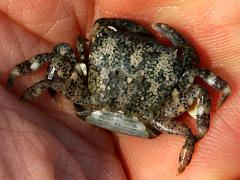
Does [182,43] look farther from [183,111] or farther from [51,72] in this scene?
[51,72]

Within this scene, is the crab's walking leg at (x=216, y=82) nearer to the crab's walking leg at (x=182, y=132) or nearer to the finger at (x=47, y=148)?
the crab's walking leg at (x=182, y=132)

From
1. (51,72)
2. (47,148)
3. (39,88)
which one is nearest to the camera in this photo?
(47,148)

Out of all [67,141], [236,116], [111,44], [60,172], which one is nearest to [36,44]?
[111,44]

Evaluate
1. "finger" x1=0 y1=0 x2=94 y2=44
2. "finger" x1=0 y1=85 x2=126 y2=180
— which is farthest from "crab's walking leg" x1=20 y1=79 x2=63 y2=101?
"finger" x1=0 y1=0 x2=94 y2=44

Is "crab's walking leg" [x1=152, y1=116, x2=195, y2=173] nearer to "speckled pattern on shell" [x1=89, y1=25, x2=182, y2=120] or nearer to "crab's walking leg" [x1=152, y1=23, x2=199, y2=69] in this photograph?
"speckled pattern on shell" [x1=89, y1=25, x2=182, y2=120]

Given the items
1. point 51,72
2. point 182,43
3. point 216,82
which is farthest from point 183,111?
point 51,72

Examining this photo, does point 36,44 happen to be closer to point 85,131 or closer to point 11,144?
point 85,131
